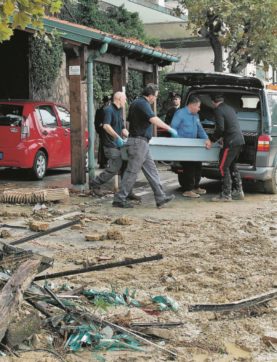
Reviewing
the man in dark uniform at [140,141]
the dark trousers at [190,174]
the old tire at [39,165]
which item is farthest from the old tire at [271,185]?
the old tire at [39,165]

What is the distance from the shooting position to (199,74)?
41.0 feet

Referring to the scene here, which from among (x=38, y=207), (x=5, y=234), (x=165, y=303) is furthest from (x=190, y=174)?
(x=165, y=303)

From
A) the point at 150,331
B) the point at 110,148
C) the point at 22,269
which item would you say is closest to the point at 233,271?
the point at 150,331

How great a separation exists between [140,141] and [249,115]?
124 inches

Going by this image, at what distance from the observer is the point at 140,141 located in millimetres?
10664

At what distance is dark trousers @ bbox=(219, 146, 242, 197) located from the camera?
1170 cm

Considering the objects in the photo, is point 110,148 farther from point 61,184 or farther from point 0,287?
point 0,287

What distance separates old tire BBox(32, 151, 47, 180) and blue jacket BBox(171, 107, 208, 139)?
3.69 meters

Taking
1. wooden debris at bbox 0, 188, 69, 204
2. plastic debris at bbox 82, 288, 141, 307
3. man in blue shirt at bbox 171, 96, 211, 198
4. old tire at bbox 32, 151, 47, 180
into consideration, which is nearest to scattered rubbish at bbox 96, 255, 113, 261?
plastic debris at bbox 82, 288, 141, 307

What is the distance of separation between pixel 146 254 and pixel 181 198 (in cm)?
476

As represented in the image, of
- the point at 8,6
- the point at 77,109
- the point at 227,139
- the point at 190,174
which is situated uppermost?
the point at 8,6

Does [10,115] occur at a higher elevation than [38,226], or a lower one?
higher

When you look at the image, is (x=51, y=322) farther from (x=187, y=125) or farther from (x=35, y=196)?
(x=187, y=125)

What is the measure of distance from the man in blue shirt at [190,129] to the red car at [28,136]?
11.4 feet
